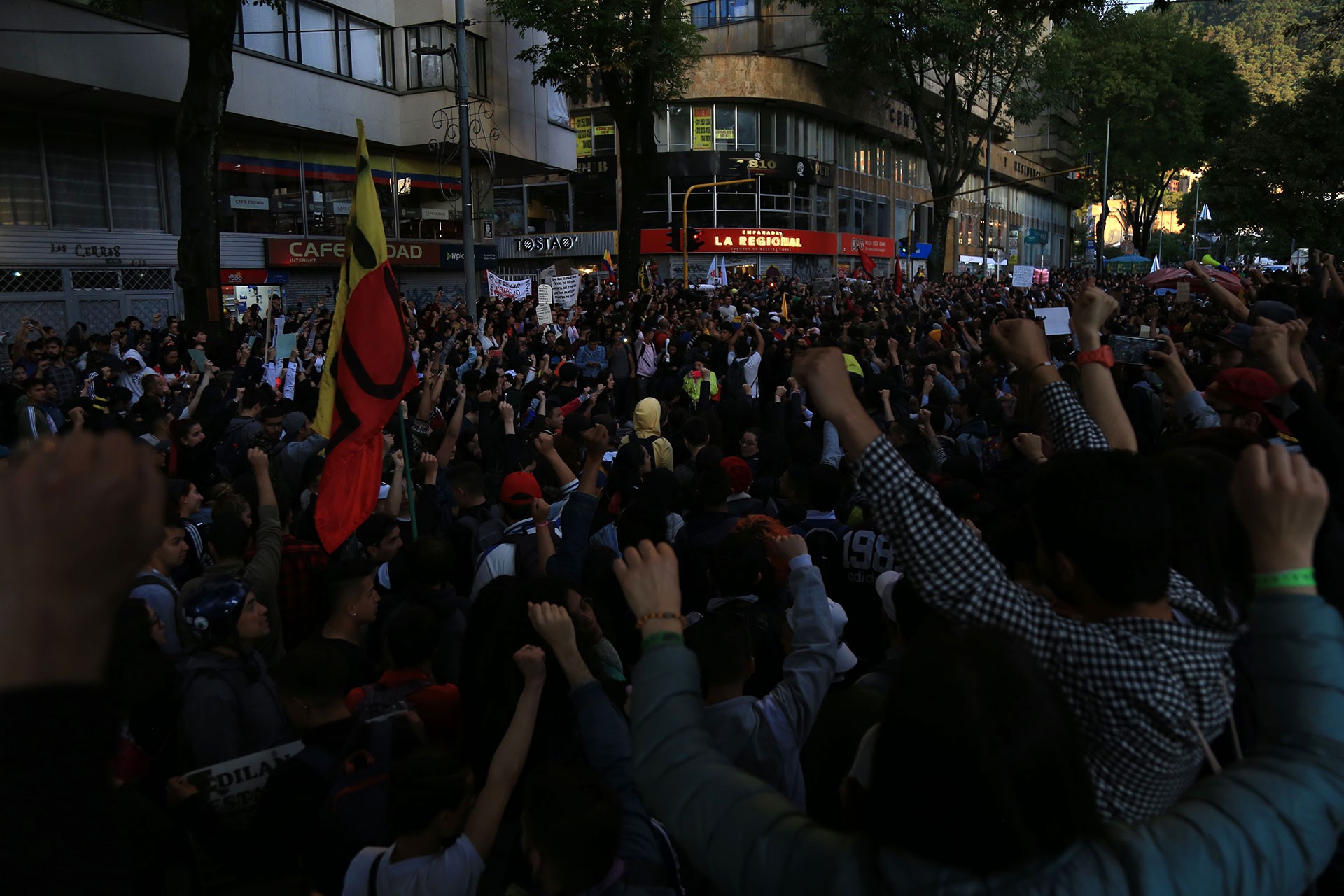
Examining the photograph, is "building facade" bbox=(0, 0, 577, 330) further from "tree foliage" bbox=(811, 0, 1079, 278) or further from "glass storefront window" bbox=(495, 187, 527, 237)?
"tree foliage" bbox=(811, 0, 1079, 278)

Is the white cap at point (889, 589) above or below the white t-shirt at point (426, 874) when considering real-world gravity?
above

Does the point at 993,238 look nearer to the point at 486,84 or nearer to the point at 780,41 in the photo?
the point at 780,41

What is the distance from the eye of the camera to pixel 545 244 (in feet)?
151

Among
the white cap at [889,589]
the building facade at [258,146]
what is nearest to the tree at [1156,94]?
the building facade at [258,146]

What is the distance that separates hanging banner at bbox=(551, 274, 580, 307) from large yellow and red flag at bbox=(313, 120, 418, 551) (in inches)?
553

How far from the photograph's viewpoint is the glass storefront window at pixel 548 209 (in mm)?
47688

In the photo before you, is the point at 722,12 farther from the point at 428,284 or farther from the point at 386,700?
the point at 386,700

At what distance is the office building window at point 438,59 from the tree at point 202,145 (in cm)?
1317

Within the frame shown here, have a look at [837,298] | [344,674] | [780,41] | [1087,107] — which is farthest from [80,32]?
[1087,107]

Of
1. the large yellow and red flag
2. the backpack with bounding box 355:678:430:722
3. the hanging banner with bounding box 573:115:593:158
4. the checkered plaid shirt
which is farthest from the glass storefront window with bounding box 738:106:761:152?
the checkered plaid shirt

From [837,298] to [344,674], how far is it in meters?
22.6

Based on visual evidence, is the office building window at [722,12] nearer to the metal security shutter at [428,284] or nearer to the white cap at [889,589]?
the metal security shutter at [428,284]

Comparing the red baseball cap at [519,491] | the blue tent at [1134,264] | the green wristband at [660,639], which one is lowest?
the red baseball cap at [519,491]

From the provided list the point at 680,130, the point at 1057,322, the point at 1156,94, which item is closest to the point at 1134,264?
the point at 1156,94
